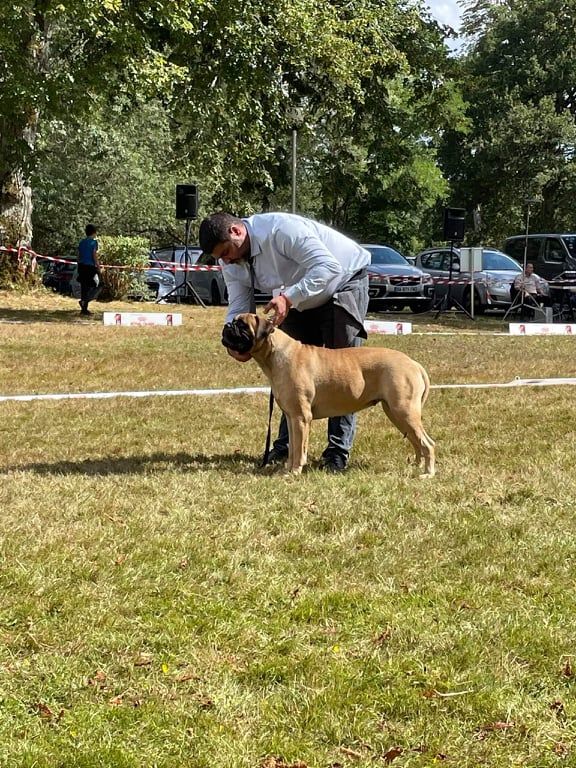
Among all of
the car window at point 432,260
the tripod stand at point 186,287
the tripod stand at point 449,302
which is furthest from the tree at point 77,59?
the car window at point 432,260

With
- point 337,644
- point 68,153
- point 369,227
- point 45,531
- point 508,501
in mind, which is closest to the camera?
point 337,644

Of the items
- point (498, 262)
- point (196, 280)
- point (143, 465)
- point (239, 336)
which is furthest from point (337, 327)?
point (196, 280)

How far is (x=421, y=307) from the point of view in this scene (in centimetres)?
2284

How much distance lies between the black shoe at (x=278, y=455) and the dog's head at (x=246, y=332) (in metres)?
1.11

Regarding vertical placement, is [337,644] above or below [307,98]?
below

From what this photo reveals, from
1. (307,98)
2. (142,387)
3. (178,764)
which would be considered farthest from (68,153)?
(178,764)

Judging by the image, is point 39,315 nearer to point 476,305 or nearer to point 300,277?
point 476,305

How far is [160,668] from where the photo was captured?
307 centimetres

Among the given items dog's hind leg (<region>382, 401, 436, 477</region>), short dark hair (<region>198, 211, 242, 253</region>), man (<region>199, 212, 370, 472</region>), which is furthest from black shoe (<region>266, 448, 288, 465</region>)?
short dark hair (<region>198, 211, 242, 253</region>)

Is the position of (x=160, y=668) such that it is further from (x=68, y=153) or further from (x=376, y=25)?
(x=68, y=153)

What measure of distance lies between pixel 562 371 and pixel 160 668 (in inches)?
372

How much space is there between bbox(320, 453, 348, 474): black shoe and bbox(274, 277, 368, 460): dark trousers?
0.02m

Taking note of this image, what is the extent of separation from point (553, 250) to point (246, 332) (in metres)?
18.8

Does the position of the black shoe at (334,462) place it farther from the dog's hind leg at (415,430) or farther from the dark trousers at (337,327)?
the dog's hind leg at (415,430)
